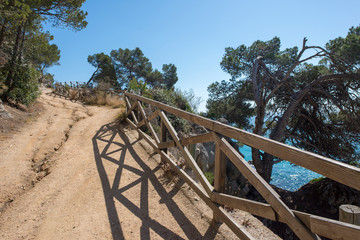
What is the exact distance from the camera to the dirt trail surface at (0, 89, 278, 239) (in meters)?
2.52

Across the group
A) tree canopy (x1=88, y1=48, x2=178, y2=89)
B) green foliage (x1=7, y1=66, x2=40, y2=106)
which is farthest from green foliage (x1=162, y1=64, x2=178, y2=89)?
green foliage (x1=7, y1=66, x2=40, y2=106)

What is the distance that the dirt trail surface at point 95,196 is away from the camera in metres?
2.52

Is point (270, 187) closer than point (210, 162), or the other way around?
point (270, 187)

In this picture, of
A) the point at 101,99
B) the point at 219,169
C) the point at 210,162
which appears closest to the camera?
the point at 219,169

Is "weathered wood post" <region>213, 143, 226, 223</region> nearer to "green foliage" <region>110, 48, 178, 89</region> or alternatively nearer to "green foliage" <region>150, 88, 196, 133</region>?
"green foliage" <region>150, 88, 196, 133</region>

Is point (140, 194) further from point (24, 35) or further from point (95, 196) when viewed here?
point (24, 35)

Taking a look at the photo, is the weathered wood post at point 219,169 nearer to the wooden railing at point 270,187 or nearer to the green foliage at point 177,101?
the wooden railing at point 270,187

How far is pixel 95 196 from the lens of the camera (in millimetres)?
3211

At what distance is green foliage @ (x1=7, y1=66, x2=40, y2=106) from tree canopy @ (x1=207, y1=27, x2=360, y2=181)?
9897 mm

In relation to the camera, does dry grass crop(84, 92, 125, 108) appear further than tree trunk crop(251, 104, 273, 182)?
Yes

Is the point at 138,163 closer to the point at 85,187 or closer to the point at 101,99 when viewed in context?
the point at 85,187

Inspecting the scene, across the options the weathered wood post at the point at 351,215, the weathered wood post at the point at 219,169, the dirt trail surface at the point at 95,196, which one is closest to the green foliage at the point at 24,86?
the dirt trail surface at the point at 95,196

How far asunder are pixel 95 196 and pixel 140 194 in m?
0.70

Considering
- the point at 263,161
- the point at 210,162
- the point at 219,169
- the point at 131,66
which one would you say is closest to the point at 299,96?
the point at 263,161
